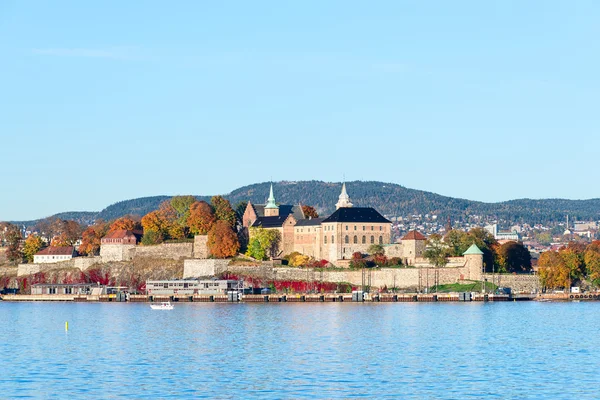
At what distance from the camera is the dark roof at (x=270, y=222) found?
11612 cm

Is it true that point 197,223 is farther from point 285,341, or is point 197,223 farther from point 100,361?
point 100,361

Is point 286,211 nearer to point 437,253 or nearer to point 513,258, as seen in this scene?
point 437,253

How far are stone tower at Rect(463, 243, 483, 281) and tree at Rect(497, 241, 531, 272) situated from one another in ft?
20.3

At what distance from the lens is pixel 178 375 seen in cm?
4081

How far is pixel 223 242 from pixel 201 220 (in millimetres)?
6866

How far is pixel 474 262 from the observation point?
324 feet

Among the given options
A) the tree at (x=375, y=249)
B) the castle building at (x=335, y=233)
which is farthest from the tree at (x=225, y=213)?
the tree at (x=375, y=249)

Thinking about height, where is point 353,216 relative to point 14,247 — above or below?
above

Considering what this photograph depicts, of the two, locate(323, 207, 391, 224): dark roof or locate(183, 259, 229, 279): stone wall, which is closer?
locate(183, 259, 229, 279): stone wall

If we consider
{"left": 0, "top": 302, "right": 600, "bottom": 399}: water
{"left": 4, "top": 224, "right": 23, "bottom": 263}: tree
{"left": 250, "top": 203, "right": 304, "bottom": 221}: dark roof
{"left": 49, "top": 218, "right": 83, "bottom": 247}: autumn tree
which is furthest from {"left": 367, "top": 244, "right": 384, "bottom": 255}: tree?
{"left": 4, "top": 224, "right": 23, "bottom": 263}: tree

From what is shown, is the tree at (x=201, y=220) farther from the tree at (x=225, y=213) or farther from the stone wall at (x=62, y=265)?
the stone wall at (x=62, y=265)

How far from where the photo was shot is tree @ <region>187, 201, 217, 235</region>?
116 metres

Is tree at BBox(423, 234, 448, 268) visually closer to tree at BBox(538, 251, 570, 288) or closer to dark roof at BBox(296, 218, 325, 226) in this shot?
tree at BBox(538, 251, 570, 288)

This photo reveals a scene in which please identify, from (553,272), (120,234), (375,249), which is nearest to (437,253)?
(375,249)
